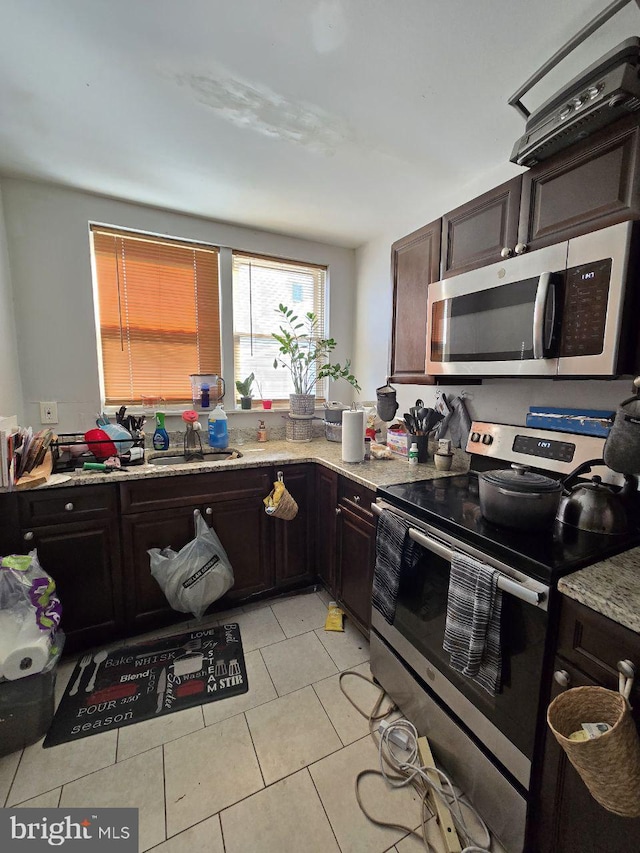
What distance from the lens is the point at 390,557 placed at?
4.40ft

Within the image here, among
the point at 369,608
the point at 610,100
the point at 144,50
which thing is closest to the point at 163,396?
the point at 144,50

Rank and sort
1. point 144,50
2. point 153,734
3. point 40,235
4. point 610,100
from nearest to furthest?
point 610,100
point 144,50
point 153,734
point 40,235

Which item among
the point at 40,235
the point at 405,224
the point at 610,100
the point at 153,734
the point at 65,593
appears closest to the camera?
the point at 610,100

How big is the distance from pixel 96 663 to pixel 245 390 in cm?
175

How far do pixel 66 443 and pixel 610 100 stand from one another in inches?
97.3

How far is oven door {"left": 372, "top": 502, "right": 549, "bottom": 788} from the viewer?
2.94 feet

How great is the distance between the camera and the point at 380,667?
5.00 feet

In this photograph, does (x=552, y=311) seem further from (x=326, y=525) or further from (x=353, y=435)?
(x=326, y=525)

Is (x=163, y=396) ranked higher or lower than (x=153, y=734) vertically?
higher

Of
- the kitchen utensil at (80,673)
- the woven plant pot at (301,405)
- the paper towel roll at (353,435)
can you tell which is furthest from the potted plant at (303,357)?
the kitchen utensil at (80,673)

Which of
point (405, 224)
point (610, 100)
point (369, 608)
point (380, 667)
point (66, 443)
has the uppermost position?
point (405, 224)

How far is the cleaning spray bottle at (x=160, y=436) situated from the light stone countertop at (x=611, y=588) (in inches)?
81.3

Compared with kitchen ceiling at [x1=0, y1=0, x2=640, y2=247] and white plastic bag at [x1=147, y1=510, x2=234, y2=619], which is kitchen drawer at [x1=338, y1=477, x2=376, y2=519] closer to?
white plastic bag at [x1=147, y1=510, x2=234, y2=619]

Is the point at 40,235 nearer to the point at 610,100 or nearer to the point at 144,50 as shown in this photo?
the point at 144,50
